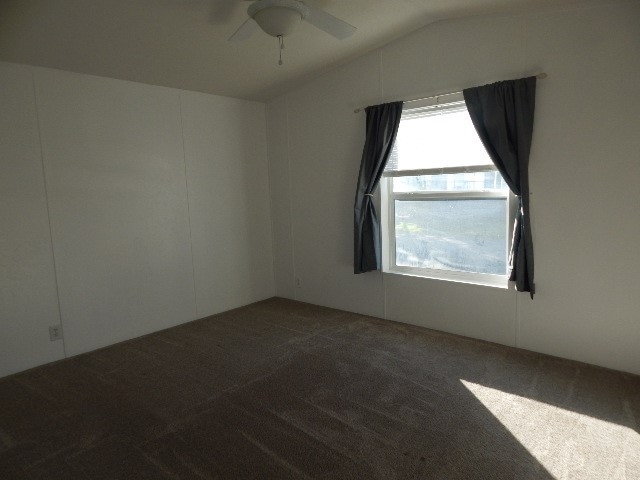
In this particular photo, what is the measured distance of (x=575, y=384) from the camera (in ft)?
8.34

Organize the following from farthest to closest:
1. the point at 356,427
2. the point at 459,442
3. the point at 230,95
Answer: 1. the point at 230,95
2. the point at 356,427
3. the point at 459,442

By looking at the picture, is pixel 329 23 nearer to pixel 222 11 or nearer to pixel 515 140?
pixel 222 11

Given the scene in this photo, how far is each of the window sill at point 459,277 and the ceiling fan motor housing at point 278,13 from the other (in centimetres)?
238

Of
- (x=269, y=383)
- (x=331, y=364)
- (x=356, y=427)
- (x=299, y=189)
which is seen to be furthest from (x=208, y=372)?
(x=299, y=189)

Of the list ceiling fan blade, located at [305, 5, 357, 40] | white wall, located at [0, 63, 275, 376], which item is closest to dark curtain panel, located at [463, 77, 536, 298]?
ceiling fan blade, located at [305, 5, 357, 40]

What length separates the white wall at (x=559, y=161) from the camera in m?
2.58

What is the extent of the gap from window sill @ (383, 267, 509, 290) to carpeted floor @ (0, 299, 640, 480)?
507mm

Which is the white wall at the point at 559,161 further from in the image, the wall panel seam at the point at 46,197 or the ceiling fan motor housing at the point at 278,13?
the wall panel seam at the point at 46,197

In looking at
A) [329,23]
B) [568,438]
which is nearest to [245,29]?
[329,23]

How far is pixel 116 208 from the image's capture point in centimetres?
342

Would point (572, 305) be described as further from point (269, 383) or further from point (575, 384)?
point (269, 383)

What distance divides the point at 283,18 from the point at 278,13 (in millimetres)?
42

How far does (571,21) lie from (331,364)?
9.73 ft

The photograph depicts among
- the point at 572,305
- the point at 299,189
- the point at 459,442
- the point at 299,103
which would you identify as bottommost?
the point at 459,442
